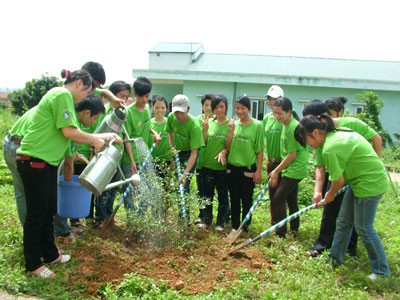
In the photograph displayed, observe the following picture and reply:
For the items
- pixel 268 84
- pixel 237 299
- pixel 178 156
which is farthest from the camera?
pixel 268 84

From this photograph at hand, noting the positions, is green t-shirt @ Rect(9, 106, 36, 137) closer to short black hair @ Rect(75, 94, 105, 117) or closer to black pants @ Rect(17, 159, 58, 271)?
black pants @ Rect(17, 159, 58, 271)

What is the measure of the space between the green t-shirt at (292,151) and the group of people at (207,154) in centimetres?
1

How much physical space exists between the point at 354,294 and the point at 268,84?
15.7m

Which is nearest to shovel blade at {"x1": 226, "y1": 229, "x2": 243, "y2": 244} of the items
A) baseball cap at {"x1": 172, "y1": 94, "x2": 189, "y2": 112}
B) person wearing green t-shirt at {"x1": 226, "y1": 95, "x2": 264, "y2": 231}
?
person wearing green t-shirt at {"x1": 226, "y1": 95, "x2": 264, "y2": 231}

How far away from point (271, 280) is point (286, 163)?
139 centimetres

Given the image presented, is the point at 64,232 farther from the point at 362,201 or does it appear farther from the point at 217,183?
the point at 362,201

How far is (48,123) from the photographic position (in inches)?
121

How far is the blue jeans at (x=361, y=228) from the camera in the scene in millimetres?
3488

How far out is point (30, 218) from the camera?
316 centimetres

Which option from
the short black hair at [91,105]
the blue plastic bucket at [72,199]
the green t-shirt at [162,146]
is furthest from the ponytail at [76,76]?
the green t-shirt at [162,146]

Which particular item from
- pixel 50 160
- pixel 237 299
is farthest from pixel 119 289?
pixel 50 160

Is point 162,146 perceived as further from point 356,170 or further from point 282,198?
point 356,170

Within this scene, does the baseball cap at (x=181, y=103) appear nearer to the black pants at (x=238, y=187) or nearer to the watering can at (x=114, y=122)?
the watering can at (x=114, y=122)

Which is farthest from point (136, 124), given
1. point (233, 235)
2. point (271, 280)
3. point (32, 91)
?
point (32, 91)
